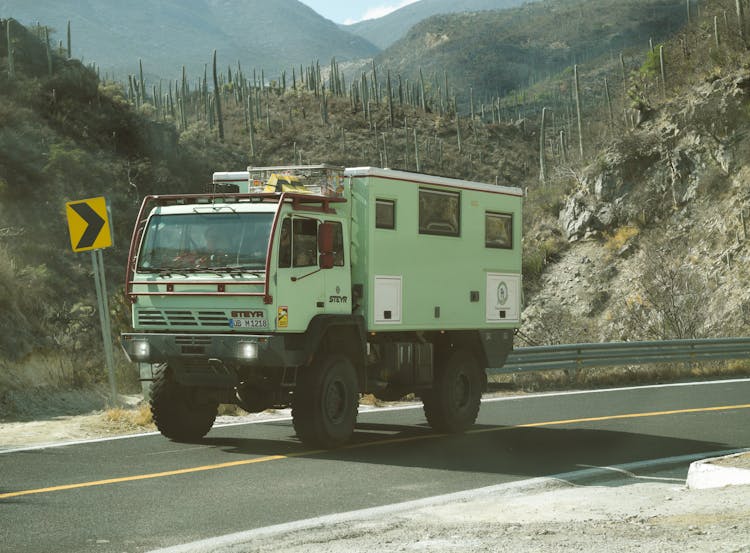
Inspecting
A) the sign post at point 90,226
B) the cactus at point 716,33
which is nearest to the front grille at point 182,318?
the sign post at point 90,226

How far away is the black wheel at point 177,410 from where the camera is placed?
12695 mm

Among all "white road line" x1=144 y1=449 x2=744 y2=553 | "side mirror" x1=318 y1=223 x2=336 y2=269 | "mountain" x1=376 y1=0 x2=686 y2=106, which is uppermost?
"mountain" x1=376 y1=0 x2=686 y2=106

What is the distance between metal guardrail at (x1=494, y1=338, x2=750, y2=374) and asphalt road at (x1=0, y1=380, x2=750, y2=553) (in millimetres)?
3712

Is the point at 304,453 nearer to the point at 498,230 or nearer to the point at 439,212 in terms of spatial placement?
the point at 439,212

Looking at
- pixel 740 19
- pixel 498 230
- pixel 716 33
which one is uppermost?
pixel 740 19

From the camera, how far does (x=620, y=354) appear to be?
75.2 feet

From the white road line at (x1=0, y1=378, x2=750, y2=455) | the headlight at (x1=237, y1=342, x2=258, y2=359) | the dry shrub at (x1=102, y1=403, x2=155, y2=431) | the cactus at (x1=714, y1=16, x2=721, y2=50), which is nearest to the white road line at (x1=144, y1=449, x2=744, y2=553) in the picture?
the headlight at (x1=237, y1=342, x2=258, y2=359)

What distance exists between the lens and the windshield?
11.8 m

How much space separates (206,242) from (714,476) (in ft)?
19.6

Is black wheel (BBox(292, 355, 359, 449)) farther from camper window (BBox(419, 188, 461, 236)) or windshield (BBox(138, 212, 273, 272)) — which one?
camper window (BBox(419, 188, 461, 236))

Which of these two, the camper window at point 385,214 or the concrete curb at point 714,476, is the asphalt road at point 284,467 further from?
the camper window at point 385,214

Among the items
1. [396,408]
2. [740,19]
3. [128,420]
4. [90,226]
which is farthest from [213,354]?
[740,19]

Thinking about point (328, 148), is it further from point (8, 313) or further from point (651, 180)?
point (8, 313)

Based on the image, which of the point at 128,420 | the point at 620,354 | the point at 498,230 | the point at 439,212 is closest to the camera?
the point at 439,212
